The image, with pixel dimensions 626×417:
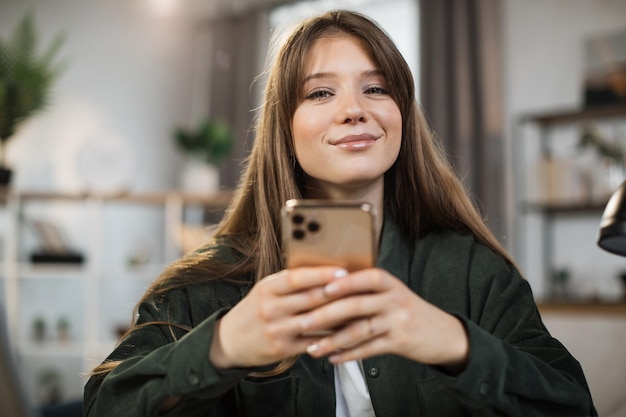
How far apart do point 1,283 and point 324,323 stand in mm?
3877

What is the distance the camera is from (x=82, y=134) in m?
5.07

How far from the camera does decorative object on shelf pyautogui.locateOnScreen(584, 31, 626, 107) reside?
4078mm

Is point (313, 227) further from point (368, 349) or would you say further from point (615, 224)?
point (615, 224)

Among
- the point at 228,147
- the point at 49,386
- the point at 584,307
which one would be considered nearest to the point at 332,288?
the point at 584,307

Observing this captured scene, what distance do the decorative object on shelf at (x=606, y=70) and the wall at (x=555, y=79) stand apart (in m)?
0.05

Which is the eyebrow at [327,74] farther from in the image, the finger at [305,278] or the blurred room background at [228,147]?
the blurred room background at [228,147]

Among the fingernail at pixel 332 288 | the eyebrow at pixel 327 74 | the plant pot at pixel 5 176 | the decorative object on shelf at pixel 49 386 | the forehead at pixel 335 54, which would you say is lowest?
the decorative object on shelf at pixel 49 386

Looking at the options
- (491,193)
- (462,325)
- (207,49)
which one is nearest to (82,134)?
(207,49)

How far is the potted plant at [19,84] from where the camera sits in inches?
160

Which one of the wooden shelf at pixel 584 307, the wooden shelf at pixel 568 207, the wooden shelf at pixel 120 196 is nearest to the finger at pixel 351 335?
the wooden shelf at pixel 584 307

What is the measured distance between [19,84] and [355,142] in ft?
11.3

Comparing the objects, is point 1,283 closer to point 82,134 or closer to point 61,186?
point 61,186

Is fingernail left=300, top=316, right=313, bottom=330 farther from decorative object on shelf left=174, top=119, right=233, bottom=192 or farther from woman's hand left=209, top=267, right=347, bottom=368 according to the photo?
decorative object on shelf left=174, top=119, right=233, bottom=192

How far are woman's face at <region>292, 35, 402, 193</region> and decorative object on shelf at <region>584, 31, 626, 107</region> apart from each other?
127 inches
